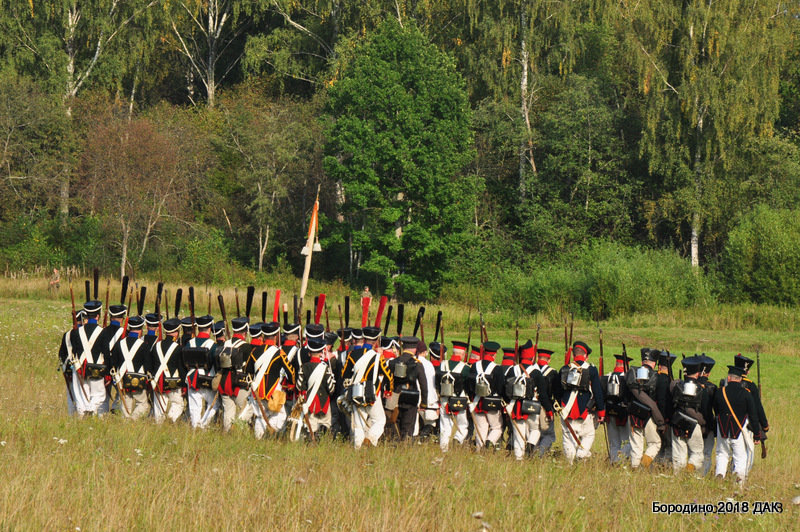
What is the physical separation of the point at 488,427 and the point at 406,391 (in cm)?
169

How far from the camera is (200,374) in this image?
15289mm

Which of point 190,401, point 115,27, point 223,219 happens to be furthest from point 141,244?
point 190,401

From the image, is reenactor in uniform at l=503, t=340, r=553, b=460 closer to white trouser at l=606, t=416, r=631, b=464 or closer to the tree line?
white trouser at l=606, t=416, r=631, b=464

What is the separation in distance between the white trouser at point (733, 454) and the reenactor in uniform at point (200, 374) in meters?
7.44

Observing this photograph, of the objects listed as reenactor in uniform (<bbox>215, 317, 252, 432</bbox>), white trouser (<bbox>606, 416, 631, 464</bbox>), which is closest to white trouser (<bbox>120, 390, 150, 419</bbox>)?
reenactor in uniform (<bbox>215, 317, 252, 432</bbox>)

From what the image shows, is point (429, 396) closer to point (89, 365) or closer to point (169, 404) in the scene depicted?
point (169, 404)

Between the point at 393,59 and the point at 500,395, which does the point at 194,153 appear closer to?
the point at 393,59

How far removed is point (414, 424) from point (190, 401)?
3.58 m

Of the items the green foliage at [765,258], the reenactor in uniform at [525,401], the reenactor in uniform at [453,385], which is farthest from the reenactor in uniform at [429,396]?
the green foliage at [765,258]

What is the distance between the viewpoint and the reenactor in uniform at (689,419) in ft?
45.1

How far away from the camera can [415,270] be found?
172 ft

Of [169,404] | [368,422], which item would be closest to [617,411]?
[368,422]

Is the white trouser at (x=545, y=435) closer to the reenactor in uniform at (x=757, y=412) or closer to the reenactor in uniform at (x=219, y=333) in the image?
the reenactor in uniform at (x=757, y=412)

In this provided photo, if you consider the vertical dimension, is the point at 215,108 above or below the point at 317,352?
above
